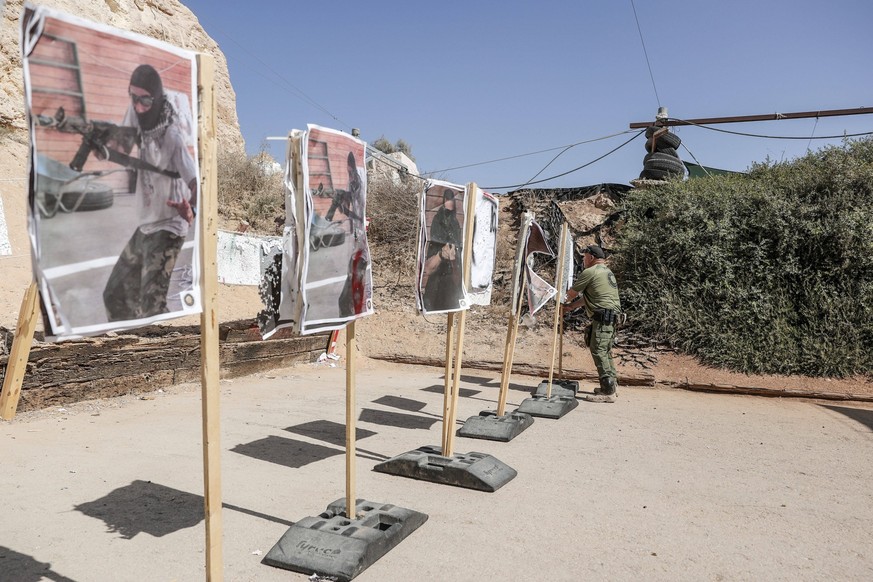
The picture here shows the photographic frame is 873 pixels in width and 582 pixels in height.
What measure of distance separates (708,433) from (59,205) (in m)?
6.80

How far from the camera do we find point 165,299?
8.50ft

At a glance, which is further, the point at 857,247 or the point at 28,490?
the point at 857,247

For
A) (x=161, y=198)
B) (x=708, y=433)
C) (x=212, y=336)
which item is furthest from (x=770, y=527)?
(x=161, y=198)

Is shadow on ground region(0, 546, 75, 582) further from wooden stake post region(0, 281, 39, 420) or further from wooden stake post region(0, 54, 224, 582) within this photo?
wooden stake post region(0, 281, 39, 420)

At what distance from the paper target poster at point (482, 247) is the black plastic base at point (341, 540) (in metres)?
2.23

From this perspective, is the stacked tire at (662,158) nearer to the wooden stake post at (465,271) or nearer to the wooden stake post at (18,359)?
the wooden stake post at (465,271)

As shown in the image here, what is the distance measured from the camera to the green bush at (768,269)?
1049cm

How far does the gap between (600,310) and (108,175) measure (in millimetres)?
7139

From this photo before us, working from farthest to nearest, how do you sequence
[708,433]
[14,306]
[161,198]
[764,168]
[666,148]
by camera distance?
[666,148] < [764,168] < [14,306] < [708,433] < [161,198]

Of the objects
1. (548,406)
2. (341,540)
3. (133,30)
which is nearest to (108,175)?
(341,540)

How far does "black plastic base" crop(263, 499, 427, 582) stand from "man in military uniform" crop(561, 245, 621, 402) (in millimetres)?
5114

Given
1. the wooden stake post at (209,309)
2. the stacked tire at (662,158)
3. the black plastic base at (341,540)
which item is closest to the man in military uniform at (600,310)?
the black plastic base at (341,540)

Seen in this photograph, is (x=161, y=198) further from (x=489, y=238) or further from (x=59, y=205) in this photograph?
(x=489, y=238)

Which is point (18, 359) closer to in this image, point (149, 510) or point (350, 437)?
point (149, 510)
